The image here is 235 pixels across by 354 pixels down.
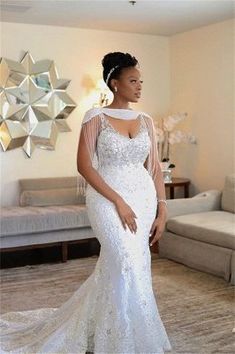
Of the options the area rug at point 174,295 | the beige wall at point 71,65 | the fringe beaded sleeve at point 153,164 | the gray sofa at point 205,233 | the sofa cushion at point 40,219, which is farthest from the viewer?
the beige wall at point 71,65

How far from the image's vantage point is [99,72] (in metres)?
5.86

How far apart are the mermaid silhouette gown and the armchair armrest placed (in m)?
2.22

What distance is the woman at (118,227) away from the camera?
253 centimetres

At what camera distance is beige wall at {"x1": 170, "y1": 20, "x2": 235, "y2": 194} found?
5453 millimetres

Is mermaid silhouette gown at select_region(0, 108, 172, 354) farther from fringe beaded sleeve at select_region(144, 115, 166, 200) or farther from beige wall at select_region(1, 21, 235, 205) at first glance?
beige wall at select_region(1, 21, 235, 205)

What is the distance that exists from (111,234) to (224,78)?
349 centimetres

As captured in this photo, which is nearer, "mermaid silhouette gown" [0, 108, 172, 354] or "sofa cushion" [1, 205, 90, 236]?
"mermaid silhouette gown" [0, 108, 172, 354]

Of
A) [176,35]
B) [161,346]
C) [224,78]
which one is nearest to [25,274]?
[161,346]

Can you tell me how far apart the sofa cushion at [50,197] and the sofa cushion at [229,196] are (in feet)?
5.08

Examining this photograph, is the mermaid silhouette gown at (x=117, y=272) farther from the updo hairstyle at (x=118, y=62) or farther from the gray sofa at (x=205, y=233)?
the gray sofa at (x=205, y=233)

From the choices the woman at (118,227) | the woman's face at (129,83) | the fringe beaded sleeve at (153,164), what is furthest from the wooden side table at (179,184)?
the woman's face at (129,83)

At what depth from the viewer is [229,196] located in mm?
4996

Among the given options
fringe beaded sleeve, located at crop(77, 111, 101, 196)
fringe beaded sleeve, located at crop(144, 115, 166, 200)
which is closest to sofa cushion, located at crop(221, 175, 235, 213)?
fringe beaded sleeve, located at crop(144, 115, 166, 200)

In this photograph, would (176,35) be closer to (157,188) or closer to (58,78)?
(58,78)
